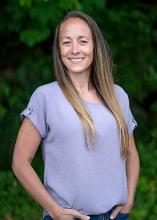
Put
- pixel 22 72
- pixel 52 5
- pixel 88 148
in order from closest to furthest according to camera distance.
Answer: pixel 88 148 < pixel 52 5 < pixel 22 72

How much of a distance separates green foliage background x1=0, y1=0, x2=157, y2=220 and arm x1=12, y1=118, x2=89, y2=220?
2660 mm

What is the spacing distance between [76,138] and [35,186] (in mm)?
294

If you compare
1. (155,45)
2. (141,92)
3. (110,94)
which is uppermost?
(110,94)

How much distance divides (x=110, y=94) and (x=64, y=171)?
0.45 metres

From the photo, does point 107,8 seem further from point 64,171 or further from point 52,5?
point 64,171

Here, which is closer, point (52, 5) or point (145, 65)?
point (52, 5)

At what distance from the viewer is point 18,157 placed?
3.05 metres

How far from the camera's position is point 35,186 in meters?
3.03

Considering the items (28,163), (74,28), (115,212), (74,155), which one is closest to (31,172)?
(28,163)

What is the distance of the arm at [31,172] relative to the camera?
3004 mm

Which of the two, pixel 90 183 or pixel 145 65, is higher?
pixel 90 183

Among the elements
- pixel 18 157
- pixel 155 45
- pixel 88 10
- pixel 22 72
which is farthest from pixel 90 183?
pixel 155 45

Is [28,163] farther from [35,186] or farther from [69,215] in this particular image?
[69,215]

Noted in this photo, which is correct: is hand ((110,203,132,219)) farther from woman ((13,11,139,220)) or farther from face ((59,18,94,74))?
face ((59,18,94,74))
